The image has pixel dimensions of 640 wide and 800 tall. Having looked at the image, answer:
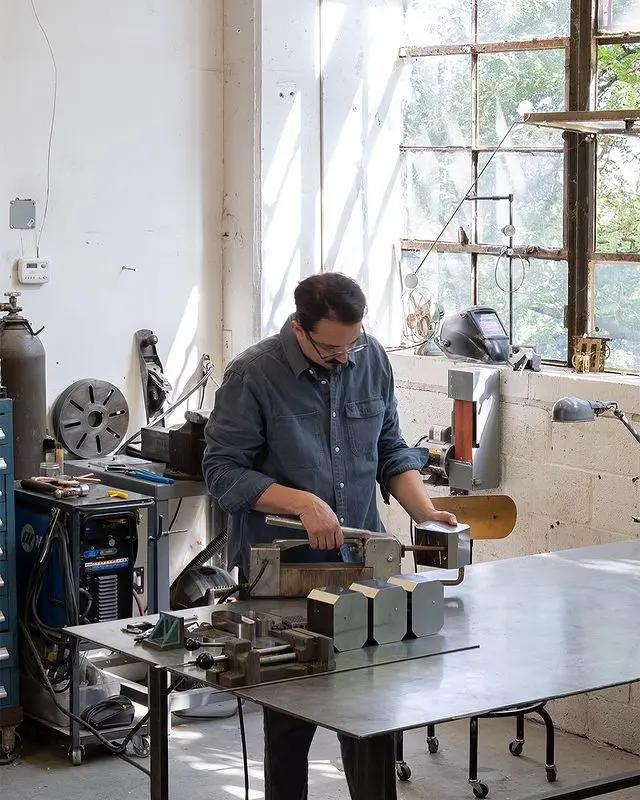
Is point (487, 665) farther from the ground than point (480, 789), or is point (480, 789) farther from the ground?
point (487, 665)

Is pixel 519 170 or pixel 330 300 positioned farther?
pixel 519 170

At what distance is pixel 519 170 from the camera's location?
453cm

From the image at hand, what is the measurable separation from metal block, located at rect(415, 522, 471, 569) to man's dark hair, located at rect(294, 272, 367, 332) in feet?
1.57

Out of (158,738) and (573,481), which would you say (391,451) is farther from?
(573,481)

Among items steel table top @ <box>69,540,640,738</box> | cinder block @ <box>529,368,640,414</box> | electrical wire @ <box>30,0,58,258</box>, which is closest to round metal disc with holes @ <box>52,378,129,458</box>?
electrical wire @ <box>30,0,58,258</box>

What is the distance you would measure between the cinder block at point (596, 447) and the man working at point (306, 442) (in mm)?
1055

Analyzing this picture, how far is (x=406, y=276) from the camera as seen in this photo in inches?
197

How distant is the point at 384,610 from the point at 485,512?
0.77 meters

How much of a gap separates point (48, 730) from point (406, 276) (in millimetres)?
2087

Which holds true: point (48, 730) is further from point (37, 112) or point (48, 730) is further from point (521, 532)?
point (37, 112)

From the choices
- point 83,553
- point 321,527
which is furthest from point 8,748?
point 321,527

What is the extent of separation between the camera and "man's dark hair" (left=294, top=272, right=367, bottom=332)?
9.25ft

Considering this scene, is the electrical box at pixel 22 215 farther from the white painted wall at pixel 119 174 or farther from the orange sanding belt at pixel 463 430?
the orange sanding belt at pixel 463 430

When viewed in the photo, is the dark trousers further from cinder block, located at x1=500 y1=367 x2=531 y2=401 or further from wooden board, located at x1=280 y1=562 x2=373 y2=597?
cinder block, located at x1=500 y1=367 x2=531 y2=401
